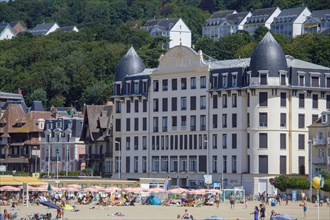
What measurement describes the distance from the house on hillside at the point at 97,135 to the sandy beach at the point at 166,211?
37.3 m

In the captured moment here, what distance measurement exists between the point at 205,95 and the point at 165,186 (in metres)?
11.5

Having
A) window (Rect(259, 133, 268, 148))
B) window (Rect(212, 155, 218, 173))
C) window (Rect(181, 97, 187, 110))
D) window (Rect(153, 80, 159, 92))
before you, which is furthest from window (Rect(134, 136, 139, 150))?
window (Rect(259, 133, 268, 148))

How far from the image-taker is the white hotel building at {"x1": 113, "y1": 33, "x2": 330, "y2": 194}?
13062cm

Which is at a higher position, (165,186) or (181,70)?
(181,70)

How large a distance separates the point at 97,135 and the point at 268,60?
33756mm

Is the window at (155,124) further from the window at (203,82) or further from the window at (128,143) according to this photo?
the window at (203,82)

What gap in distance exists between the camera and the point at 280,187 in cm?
12481

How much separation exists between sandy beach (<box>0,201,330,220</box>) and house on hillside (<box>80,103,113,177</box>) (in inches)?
1468

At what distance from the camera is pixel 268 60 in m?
131

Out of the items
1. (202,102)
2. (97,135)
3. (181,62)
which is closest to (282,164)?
(202,102)

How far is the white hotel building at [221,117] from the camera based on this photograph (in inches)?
5143

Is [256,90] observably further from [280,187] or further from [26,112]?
[26,112]

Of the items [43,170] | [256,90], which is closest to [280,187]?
[256,90]

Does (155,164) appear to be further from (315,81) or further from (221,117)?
(315,81)
